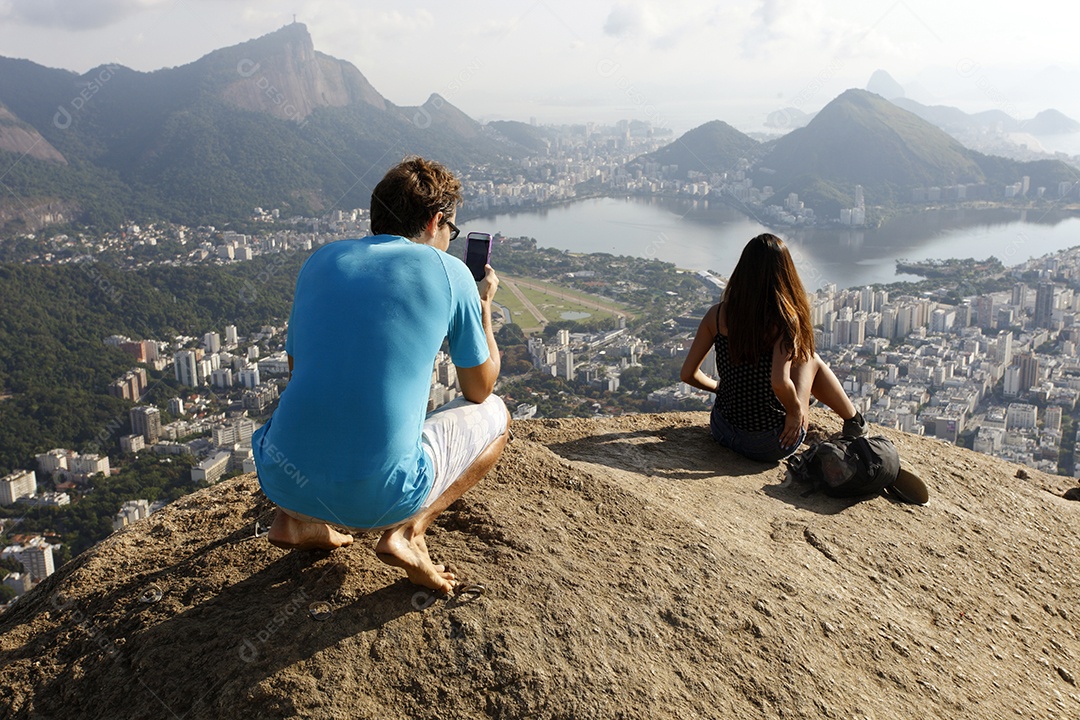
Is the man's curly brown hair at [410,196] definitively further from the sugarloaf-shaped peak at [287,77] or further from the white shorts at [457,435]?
the sugarloaf-shaped peak at [287,77]

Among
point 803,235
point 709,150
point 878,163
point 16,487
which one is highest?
point 709,150

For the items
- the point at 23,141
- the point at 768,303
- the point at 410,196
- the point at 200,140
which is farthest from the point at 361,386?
the point at 23,141

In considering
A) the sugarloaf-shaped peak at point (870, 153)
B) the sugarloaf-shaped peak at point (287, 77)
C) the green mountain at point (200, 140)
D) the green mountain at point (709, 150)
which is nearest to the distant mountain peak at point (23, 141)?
the green mountain at point (200, 140)

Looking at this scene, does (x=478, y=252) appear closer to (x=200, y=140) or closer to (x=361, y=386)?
(x=361, y=386)

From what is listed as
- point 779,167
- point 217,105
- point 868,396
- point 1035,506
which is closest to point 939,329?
point 868,396

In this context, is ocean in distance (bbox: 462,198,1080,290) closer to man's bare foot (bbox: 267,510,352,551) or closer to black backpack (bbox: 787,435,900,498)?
black backpack (bbox: 787,435,900,498)
